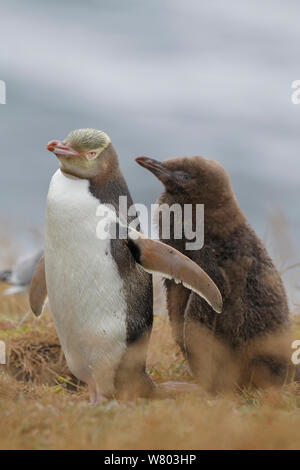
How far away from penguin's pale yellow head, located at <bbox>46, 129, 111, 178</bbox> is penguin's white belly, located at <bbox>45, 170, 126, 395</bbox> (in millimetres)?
70

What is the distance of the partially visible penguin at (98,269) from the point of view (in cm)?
412

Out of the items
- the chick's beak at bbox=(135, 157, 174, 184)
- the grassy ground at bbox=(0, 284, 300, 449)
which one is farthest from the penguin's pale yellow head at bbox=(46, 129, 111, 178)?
the grassy ground at bbox=(0, 284, 300, 449)

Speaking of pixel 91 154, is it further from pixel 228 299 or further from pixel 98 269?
pixel 228 299

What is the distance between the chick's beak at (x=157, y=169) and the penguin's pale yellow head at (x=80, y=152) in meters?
0.57

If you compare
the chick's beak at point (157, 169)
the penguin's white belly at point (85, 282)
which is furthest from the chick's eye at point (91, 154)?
the chick's beak at point (157, 169)

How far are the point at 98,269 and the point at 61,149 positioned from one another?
75cm

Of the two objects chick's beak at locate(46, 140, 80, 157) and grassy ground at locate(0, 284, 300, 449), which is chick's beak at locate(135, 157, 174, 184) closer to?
chick's beak at locate(46, 140, 80, 157)

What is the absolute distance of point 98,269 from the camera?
4.13 m

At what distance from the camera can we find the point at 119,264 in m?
4.17

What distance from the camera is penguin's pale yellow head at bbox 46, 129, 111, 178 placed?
412cm

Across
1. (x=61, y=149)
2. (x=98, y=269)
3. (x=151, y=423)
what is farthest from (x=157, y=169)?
(x=151, y=423)

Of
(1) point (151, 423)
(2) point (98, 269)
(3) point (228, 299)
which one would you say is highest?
(2) point (98, 269)

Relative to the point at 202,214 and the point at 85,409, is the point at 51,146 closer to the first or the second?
the point at 202,214

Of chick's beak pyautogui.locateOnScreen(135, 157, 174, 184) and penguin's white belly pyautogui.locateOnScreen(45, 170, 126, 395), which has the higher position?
chick's beak pyautogui.locateOnScreen(135, 157, 174, 184)
